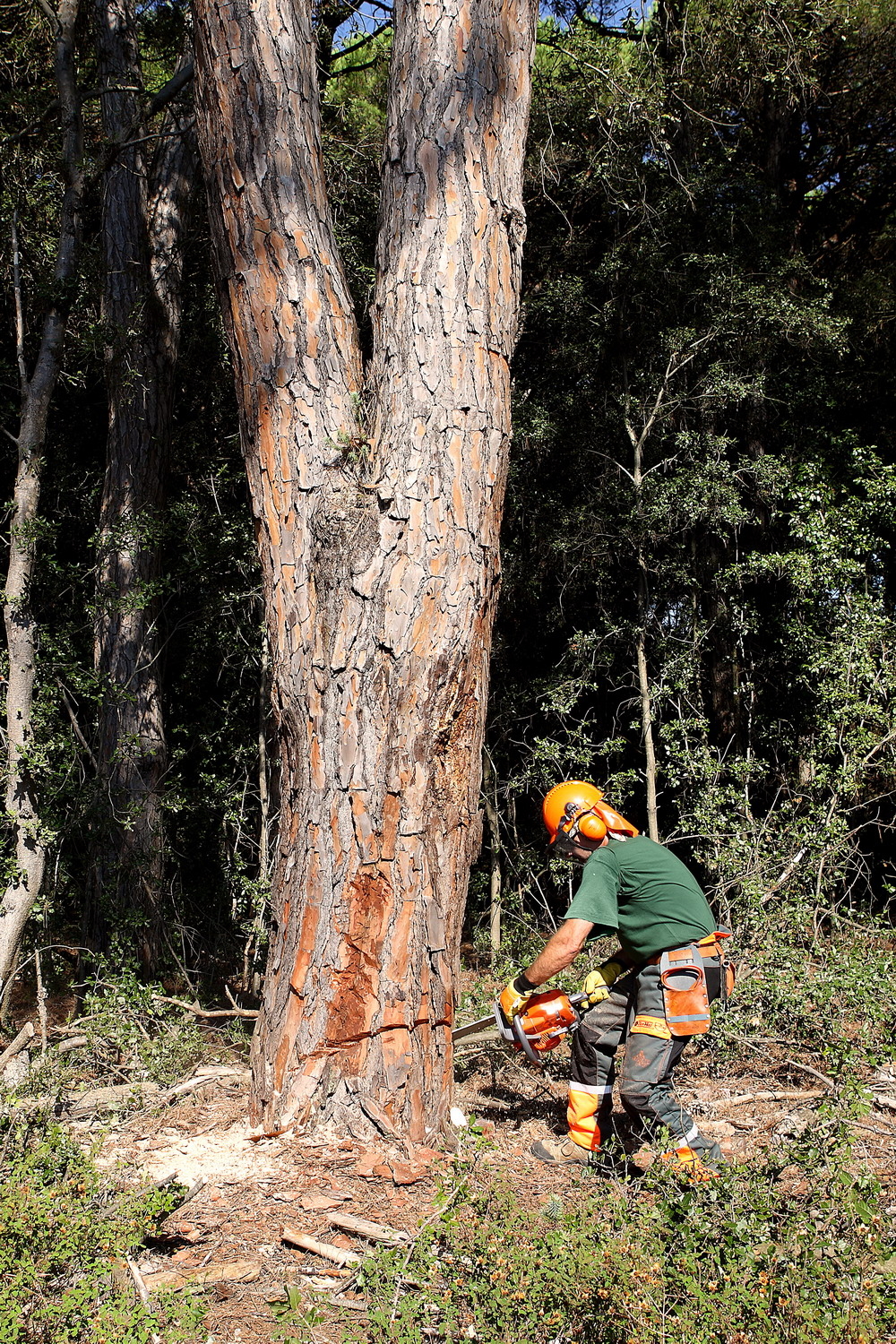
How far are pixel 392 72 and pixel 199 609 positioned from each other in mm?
4920

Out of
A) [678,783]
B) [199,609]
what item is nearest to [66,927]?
[199,609]

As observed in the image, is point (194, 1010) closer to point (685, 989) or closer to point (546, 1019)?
point (546, 1019)

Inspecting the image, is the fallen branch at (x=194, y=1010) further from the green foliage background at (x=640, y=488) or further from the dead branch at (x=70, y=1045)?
the green foliage background at (x=640, y=488)

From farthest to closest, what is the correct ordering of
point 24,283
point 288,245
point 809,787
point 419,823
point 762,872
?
point 24,283 < point 809,787 < point 762,872 < point 288,245 < point 419,823

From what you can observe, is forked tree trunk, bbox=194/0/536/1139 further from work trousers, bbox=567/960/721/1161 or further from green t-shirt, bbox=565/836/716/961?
work trousers, bbox=567/960/721/1161

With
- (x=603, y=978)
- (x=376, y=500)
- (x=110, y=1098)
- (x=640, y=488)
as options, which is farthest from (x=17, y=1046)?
(x=640, y=488)

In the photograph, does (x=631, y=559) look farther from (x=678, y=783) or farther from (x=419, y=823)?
(x=419, y=823)

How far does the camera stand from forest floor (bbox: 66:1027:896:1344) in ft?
9.57

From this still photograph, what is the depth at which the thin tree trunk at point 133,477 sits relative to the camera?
283 inches

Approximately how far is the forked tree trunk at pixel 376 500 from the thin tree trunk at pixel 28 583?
2.60 m

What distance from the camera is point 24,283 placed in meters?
8.56

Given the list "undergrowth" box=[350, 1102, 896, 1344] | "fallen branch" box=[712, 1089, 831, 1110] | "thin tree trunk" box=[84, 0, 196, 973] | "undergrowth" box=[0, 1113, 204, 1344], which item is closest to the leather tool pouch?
"undergrowth" box=[350, 1102, 896, 1344]

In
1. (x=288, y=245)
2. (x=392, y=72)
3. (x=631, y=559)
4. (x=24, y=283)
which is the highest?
(x=24, y=283)

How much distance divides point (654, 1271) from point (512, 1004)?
1.66 m
